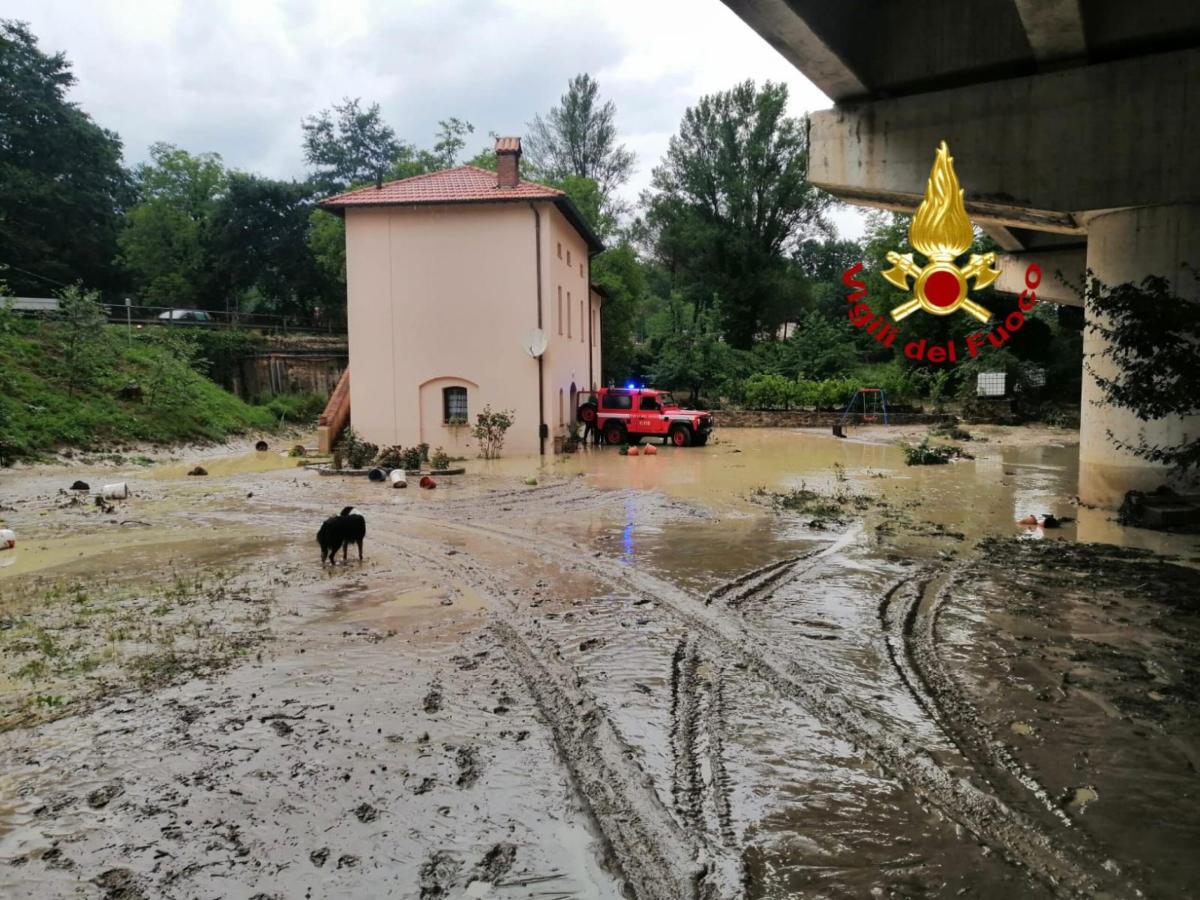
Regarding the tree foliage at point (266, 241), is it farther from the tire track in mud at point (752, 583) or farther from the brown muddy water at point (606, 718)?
the tire track in mud at point (752, 583)

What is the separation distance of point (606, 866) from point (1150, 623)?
5.35 meters

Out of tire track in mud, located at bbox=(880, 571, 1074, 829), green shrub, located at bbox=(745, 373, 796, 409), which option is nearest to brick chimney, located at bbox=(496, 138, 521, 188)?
green shrub, located at bbox=(745, 373, 796, 409)

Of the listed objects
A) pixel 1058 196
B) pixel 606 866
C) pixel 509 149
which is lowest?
pixel 606 866

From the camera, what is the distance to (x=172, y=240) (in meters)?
46.8

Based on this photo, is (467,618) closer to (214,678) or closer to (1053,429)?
(214,678)

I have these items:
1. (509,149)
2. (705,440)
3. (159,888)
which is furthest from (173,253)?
(159,888)

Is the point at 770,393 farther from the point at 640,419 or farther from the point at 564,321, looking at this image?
the point at 564,321

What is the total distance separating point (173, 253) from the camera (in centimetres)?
4681

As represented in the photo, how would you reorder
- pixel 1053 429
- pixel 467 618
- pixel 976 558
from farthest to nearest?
1. pixel 1053 429
2. pixel 976 558
3. pixel 467 618

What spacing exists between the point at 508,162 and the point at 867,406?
20.4 meters

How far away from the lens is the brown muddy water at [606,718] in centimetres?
333

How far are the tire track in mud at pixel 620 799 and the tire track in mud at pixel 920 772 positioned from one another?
115 centimetres

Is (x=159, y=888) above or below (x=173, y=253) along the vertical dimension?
below

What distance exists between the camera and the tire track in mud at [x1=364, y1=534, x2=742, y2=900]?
320 centimetres
